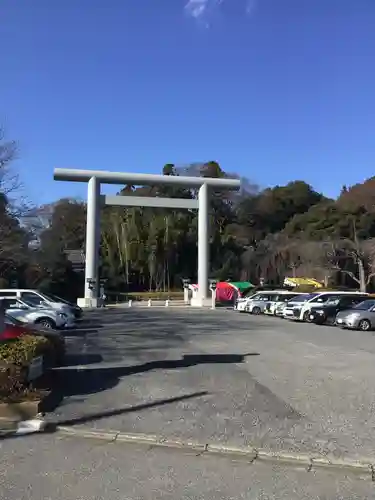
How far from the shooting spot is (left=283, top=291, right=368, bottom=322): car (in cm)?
2988

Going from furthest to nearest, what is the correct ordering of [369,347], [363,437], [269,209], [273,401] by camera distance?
[269,209] < [369,347] < [273,401] < [363,437]

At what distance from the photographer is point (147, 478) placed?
17.1ft

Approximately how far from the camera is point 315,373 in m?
11.4

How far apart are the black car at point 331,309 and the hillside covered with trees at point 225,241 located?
2200 cm

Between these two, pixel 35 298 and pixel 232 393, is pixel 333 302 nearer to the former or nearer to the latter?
pixel 35 298

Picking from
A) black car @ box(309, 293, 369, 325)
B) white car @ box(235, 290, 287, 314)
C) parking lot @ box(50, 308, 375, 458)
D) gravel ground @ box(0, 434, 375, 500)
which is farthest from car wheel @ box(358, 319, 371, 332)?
gravel ground @ box(0, 434, 375, 500)

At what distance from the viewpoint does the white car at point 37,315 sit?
21156 millimetres

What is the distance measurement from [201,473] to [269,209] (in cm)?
7984

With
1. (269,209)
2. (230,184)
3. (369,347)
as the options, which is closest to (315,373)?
(369,347)

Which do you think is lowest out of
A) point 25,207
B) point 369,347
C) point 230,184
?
point 369,347

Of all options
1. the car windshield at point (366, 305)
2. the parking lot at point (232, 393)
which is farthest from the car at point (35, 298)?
the car windshield at point (366, 305)

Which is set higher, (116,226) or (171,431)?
(116,226)

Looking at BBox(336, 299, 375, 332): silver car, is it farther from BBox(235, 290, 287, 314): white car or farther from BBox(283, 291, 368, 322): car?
BBox(235, 290, 287, 314): white car

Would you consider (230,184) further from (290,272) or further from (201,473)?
(201,473)
